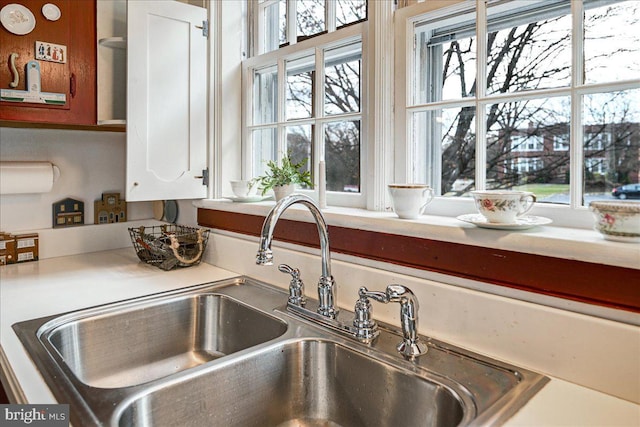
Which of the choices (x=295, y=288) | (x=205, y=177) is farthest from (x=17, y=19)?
(x=295, y=288)

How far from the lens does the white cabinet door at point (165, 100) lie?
1.64 meters

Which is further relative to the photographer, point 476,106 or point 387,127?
point 387,127

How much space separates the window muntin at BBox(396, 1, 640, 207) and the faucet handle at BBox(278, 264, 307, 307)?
46 cm

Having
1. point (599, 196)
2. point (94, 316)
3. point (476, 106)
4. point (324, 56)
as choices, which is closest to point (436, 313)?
point (599, 196)

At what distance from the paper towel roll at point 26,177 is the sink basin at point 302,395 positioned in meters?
1.42

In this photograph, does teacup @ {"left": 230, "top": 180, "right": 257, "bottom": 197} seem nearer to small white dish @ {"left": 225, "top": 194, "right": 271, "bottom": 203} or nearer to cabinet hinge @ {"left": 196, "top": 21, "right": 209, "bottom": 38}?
small white dish @ {"left": 225, "top": 194, "right": 271, "bottom": 203}

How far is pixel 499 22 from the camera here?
3.80 feet

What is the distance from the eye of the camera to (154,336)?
131 cm

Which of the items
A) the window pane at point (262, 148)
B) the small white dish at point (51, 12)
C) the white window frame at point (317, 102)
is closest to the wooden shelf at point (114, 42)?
the small white dish at point (51, 12)

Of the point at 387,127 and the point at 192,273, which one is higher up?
the point at 387,127

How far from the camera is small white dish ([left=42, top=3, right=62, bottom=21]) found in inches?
60.4

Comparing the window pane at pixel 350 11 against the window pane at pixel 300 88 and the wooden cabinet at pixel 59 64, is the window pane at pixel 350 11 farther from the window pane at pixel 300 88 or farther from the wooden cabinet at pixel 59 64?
the wooden cabinet at pixel 59 64

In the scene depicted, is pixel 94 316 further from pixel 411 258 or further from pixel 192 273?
pixel 411 258

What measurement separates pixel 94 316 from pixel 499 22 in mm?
1348
